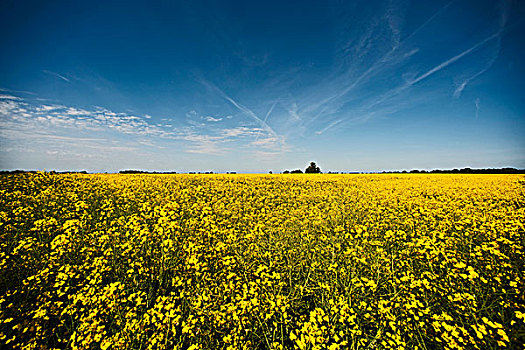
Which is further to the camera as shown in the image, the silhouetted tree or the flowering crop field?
the silhouetted tree

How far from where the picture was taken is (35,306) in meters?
3.96

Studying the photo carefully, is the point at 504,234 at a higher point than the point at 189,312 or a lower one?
higher

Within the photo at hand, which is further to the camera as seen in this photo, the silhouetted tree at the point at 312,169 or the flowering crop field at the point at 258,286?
the silhouetted tree at the point at 312,169

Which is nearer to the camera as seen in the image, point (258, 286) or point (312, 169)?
point (258, 286)

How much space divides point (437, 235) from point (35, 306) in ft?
31.8

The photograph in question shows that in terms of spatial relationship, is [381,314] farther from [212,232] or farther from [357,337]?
[212,232]

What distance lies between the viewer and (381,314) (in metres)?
3.39

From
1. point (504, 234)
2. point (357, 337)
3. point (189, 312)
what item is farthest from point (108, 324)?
point (504, 234)

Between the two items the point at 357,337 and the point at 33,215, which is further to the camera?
the point at 33,215

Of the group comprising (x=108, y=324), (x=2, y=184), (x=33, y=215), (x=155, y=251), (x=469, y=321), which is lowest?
(x=108, y=324)

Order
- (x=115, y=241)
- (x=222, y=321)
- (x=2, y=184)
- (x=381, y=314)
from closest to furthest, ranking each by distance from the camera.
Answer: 1. (x=222, y=321)
2. (x=381, y=314)
3. (x=115, y=241)
4. (x=2, y=184)

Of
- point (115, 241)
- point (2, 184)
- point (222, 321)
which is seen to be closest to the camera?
point (222, 321)

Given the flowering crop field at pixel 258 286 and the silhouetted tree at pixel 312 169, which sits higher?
the silhouetted tree at pixel 312 169

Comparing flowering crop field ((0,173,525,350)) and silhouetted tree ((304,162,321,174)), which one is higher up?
silhouetted tree ((304,162,321,174))
